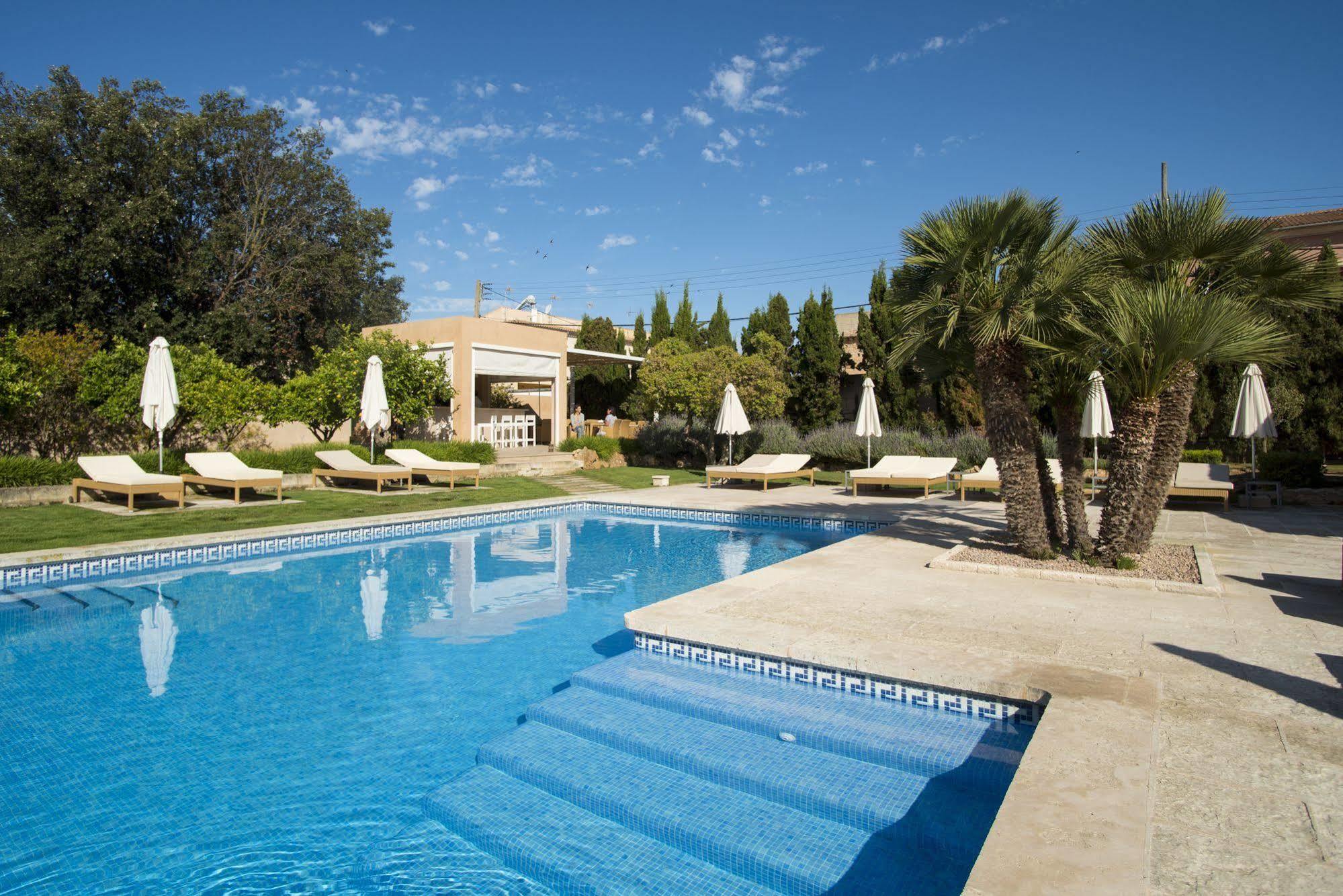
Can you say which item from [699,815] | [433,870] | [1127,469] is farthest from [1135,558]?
[433,870]

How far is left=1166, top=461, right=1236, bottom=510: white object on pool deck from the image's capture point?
13109 millimetres

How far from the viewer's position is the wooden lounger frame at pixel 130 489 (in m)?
12.3

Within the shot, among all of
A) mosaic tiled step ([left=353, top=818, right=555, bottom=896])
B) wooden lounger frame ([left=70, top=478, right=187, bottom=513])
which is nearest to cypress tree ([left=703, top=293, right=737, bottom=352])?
wooden lounger frame ([left=70, top=478, right=187, bottom=513])

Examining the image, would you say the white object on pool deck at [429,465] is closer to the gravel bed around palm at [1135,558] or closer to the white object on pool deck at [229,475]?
the white object on pool deck at [229,475]

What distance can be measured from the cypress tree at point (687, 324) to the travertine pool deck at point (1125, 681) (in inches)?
883

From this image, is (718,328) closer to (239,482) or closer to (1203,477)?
(1203,477)

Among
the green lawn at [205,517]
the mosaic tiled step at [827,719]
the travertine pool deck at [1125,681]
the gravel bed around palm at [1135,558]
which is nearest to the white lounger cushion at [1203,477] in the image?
the travertine pool deck at [1125,681]

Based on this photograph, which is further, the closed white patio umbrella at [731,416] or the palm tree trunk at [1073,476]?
the closed white patio umbrella at [731,416]

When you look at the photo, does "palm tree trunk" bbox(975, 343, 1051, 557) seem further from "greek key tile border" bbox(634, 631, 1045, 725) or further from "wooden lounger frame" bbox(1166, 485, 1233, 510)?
"wooden lounger frame" bbox(1166, 485, 1233, 510)

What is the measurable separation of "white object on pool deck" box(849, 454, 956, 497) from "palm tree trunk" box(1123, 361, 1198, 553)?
779 cm

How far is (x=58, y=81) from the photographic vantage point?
1873 cm

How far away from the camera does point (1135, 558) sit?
7492 millimetres

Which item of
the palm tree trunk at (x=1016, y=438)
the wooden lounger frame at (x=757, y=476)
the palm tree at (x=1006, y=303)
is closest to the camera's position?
the palm tree at (x=1006, y=303)

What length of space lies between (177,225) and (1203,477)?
82.1ft
